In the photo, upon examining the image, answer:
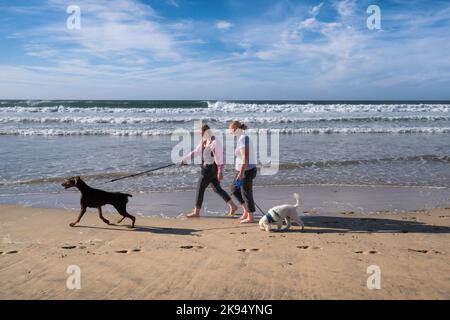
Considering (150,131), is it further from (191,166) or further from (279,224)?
(279,224)

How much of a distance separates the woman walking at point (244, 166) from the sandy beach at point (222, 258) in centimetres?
35

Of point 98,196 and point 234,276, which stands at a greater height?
point 98,196

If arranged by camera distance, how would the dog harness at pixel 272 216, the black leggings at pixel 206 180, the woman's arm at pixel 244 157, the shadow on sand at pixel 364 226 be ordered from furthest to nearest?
the black leggings at pixel 206 180, the woman's arm at pixel 244 157, the shadow on sand at pixel 364 226, the dog harness at pixel 272 216

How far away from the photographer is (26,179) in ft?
33.2

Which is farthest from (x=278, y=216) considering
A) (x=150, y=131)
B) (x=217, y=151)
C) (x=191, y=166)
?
(x=150, y=131)

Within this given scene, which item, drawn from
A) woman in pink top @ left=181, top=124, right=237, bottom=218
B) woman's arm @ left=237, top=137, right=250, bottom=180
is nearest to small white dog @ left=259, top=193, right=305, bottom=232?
woman's arm @ left=237, top=137, right=250, bottom=180

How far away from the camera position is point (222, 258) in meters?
4.71

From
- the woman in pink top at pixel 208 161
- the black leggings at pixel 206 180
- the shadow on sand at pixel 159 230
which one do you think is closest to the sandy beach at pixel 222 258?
the shadow on sand at pixel 159 230

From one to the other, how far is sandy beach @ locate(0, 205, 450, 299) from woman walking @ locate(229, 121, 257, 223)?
0.35 metres

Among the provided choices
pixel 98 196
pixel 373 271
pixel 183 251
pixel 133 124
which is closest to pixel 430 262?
pixel 373 271

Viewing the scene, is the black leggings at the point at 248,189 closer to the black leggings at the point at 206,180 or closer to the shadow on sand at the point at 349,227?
the shadow on sand at the point at 349,227

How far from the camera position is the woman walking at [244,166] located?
6422 millimetres

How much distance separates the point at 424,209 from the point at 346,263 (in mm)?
3976

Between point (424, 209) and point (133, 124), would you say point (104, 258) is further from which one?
point (133, 124)
